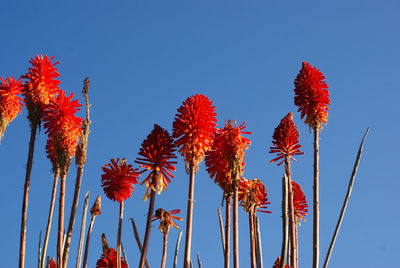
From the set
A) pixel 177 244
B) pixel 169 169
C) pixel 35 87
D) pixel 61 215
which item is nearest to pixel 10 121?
pixel 35 87

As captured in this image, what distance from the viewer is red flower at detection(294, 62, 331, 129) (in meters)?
11.7

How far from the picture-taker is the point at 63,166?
10.0 m

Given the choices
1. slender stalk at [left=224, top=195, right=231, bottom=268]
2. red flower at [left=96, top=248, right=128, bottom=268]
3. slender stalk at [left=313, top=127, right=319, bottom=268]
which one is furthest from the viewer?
red flower at [left=96, top=248, right=128, bottom=268]

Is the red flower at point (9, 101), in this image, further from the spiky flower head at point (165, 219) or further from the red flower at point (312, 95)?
the red flower at point (312, 95)

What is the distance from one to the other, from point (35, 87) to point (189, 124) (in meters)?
3.19

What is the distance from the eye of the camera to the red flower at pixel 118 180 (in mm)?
11711

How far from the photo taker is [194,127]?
10.5m

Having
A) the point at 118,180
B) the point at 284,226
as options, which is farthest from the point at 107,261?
the point at 284,226

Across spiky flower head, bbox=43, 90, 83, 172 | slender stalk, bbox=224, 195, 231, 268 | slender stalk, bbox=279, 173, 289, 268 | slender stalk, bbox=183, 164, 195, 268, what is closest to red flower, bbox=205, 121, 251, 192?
slender stalk, bbox=224, 195, 231, 268

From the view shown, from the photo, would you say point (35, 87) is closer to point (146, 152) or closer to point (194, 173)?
point (146, 152)

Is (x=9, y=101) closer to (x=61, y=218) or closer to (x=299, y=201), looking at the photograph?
(x=61, y=218)

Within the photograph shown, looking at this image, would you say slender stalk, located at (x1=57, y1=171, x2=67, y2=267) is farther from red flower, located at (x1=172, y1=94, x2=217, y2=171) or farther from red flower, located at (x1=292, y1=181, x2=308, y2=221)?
red flower, located at (x1=292, y1=181, x2=308, y2=221)

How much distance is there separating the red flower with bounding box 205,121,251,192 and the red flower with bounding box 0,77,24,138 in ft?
13.9

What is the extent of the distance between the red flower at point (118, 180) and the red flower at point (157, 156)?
877mm
